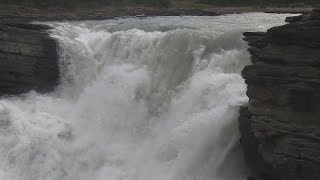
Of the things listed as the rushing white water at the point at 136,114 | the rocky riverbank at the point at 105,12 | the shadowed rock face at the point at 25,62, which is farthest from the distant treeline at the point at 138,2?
the shadowed rock face at the point at 25,62

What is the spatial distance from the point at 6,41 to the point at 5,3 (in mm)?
22201

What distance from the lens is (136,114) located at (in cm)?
1819

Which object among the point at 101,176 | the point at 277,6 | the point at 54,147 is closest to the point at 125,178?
the point at 101,176

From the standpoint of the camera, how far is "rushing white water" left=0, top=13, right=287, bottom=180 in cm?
1477

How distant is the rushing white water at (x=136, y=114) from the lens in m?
14.8

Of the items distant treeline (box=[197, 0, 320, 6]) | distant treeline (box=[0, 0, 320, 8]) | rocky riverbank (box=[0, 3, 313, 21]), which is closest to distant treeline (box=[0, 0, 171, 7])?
distant treeline (box=[0, 0, 320, 8])

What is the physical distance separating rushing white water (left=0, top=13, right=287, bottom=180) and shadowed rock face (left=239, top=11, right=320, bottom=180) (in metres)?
1.68

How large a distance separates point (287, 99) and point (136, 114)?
7.26m

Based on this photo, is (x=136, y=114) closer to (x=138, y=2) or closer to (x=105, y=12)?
(x=105, y=12)

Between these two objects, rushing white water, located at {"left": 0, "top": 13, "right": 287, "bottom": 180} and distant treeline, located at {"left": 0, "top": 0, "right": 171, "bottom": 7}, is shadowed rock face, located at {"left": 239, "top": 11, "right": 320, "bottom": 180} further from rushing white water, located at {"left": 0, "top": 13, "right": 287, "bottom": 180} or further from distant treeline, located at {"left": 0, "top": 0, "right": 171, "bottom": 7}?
distant treeline, located at {"left": 0, "top": 0, "right": 171, "bottom": 7}

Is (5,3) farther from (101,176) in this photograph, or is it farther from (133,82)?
(101,176)

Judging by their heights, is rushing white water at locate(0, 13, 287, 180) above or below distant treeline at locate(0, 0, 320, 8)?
below

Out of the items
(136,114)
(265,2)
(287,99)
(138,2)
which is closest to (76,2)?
(138,2)

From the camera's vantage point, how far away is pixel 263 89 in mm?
12484
